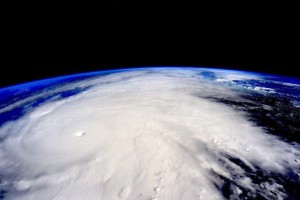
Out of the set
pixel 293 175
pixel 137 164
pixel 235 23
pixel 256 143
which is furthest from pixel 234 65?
pixel 137 164

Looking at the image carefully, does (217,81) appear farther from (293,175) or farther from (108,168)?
(108,168)

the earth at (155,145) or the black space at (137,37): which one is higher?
the black space at (137,37)

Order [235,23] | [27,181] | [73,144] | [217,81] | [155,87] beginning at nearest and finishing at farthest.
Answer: [27,181] < [73,144] < [235,23] < [155,87] < [217,81]

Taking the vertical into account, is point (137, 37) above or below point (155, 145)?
above

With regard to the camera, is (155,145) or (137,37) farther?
(137,37)

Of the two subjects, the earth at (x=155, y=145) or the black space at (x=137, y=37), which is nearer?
the earth at (x=155, y=145)
